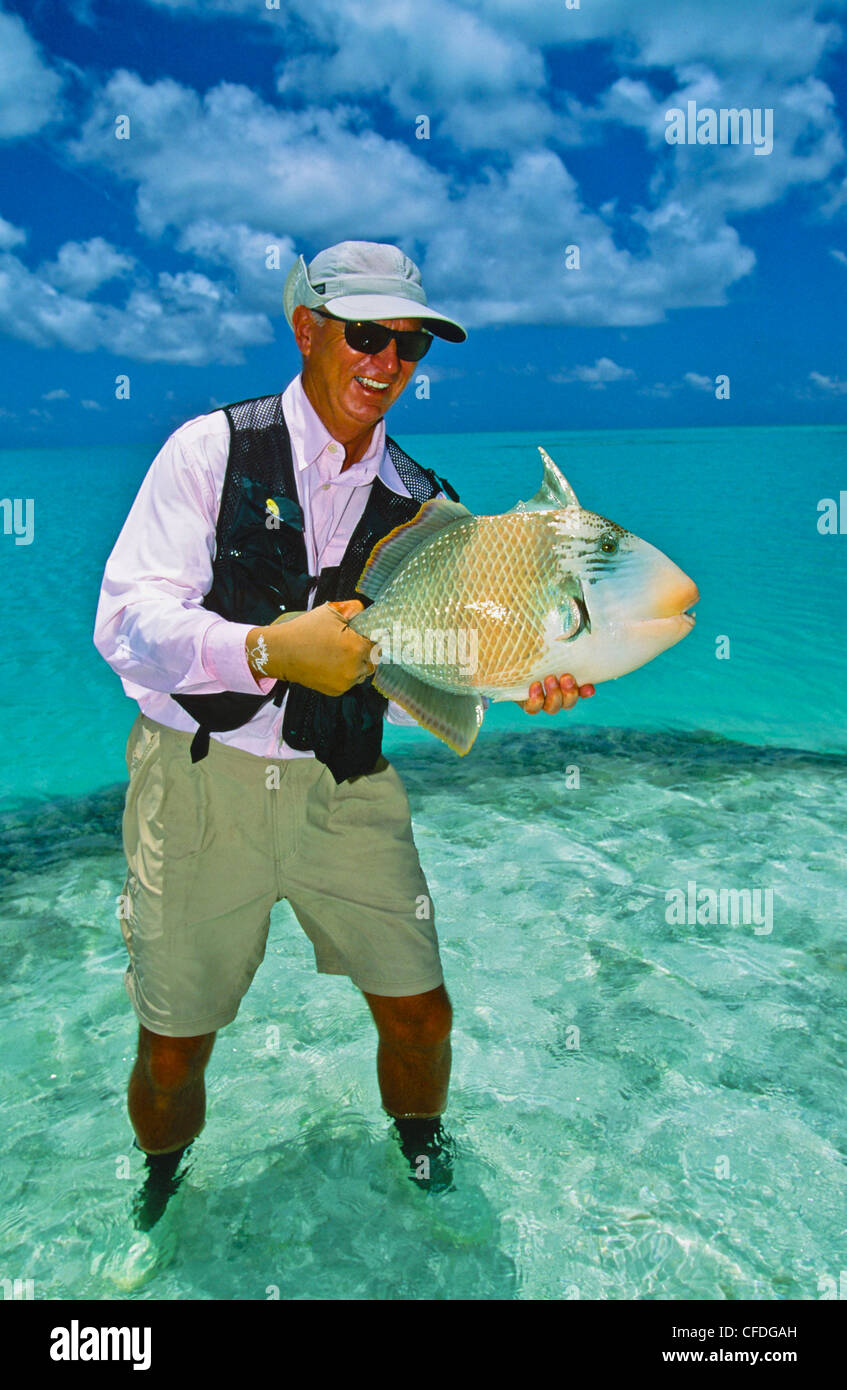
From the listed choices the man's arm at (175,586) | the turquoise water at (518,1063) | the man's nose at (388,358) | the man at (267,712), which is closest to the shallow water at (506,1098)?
the turquoise water at (518,1063)

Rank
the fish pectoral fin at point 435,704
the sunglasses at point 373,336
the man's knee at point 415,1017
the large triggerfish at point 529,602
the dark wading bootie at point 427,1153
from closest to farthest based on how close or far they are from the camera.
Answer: the large triggerfish at point 529,602, the fish pectoral fin at point 435,704, the sunglasses at point 373,336, the man's knee at point 415,1017, the dark wading bootie at point 427,1153

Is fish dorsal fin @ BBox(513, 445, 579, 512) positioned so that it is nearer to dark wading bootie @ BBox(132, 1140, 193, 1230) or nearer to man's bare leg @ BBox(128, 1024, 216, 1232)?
man's bare leg @ BBox(128, 1024, 216, 1232)

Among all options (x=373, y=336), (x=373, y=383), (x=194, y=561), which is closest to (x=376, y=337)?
(x=373, y=336)

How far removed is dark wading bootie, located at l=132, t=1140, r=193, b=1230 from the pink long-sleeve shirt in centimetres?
156

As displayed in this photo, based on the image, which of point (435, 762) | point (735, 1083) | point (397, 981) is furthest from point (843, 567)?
point (397, 981)

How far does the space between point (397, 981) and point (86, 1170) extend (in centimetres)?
167

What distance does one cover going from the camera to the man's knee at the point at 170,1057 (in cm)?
300

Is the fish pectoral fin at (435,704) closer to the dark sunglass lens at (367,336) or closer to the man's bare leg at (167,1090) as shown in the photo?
the dark sunglass lens at (367,336)

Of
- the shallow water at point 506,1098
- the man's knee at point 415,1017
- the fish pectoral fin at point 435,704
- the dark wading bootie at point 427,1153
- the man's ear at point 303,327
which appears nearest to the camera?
the fish pectoral fin at point 435,704

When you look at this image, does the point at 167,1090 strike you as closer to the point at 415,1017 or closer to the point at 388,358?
the point at 415,1017

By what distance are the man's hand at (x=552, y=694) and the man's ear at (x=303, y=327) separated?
1.31 metres

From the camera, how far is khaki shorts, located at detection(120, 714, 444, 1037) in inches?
116

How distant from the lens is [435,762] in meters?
8.51
